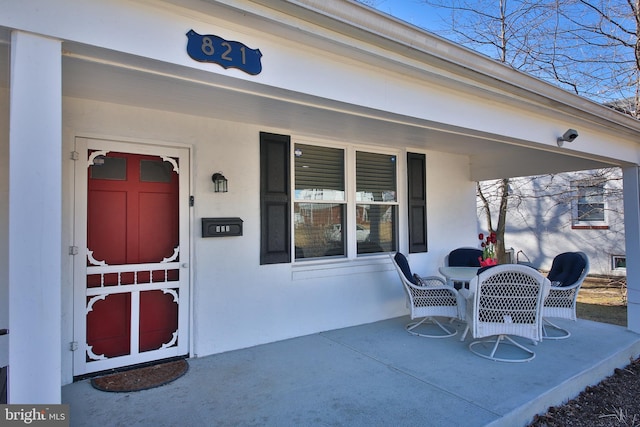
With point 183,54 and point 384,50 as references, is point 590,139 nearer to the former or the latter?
point 384,50

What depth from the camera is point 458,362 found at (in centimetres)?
366

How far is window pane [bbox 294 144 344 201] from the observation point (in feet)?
15.3

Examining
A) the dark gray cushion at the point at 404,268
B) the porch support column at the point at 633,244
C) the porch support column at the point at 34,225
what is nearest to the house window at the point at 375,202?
the dark gray cushion at the point at 404,268

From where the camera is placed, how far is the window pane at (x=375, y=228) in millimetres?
5211

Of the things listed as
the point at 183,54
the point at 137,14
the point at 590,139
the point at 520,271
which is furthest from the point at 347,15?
the point at 590,139

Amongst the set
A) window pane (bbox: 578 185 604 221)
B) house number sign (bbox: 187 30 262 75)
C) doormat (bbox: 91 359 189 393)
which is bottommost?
doormat (bbox: 91 359 189 393)

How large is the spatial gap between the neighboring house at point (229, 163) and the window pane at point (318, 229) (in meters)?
0.02

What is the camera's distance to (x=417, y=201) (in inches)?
222

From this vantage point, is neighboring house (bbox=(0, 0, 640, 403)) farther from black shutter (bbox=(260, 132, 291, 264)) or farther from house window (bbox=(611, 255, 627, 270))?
house window (bbox=(611, 255, 627, 270))

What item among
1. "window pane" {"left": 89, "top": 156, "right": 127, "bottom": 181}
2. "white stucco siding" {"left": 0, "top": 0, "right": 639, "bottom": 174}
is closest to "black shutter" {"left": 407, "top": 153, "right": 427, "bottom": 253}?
"white stucco siding" {"left": 0, "top": 0, "right": 639, "bottom": 174}

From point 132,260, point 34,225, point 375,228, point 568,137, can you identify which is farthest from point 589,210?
point 34,225

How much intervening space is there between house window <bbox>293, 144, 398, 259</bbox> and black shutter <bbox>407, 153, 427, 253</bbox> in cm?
24

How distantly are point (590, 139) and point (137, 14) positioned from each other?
16.2ft

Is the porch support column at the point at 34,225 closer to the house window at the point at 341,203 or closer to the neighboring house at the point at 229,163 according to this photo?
the neighboring house at the point at 229,163
